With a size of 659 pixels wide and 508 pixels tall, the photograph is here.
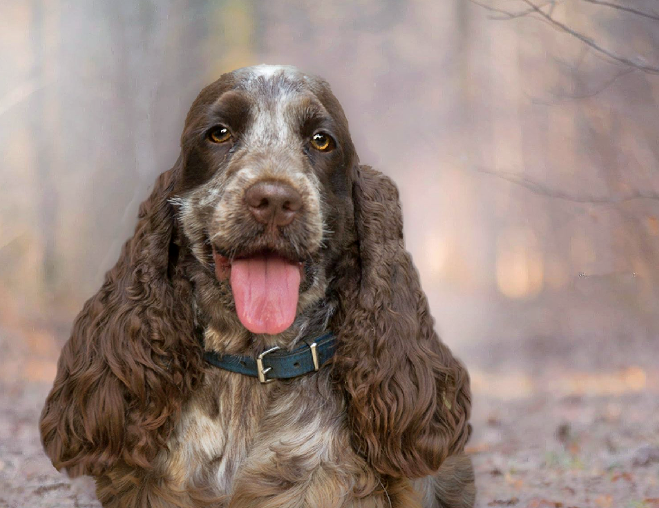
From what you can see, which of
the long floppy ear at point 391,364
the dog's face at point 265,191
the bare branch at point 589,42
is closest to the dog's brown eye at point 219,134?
the dog's face at point 265,191

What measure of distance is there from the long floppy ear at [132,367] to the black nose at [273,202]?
49cm

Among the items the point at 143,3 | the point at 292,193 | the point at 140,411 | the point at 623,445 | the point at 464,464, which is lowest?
the point at 623,445

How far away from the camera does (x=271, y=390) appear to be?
8.54 ft

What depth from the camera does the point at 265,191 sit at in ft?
7.48

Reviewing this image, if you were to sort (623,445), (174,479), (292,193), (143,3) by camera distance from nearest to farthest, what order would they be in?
(292,193)
(174,479)
(143,3)
(623,445)

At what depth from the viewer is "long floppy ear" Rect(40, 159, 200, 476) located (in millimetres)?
2572

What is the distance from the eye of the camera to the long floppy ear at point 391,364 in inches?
103

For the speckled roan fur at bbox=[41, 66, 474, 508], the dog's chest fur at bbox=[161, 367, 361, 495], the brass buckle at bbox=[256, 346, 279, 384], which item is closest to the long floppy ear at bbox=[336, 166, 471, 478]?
the speckled roan fur at bbox=[41, 66, 474, 508]

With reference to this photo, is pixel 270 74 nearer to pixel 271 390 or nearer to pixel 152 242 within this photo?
pixel 152 242

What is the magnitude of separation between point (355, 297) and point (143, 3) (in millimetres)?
2374

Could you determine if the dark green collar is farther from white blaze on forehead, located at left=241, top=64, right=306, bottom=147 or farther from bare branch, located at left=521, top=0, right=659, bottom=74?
bare branch, located at left=521, top=0, right=659, bottom=74

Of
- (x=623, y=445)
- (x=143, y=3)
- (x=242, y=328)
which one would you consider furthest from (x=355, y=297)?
(x=623, y=445)

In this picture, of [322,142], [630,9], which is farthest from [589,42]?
[322,142]

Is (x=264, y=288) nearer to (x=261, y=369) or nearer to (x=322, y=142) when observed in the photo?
(x=261, y=369)
